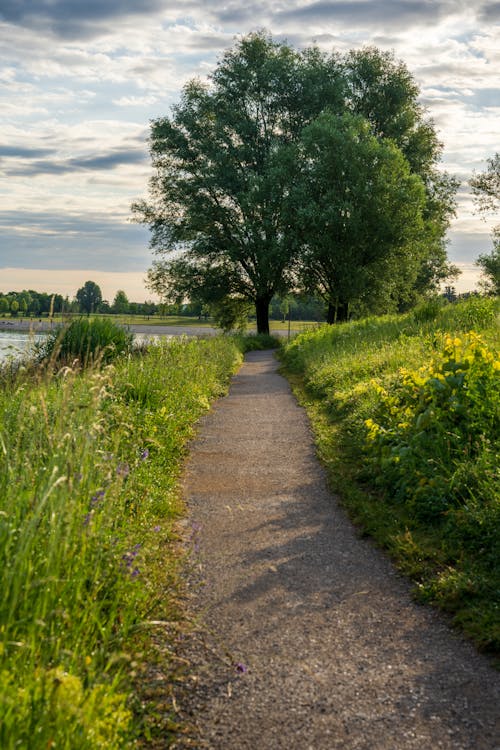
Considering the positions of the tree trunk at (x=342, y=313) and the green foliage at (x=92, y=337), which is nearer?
the green foliage at (x=92, y=337)

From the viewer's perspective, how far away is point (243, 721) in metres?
3.28

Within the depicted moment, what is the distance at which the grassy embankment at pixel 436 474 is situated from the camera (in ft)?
15.6


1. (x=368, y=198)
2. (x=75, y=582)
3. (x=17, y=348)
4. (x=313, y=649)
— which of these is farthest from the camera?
(x=368, y=198)

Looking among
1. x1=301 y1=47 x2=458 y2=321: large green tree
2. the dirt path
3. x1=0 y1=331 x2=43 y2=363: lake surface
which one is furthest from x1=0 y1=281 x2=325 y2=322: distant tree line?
x1=301 y1=47 x2=458 y2=321: large green tree

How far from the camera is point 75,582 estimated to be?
3.51 metres

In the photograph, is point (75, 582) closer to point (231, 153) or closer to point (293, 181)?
point (293, 181)

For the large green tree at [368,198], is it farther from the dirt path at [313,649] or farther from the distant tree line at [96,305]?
the dirt path at [313,649]

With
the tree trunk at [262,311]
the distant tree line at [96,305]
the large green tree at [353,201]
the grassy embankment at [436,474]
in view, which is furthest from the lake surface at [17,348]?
the tree trunk at [262,311]

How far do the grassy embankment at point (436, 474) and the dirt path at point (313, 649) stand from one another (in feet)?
0.68

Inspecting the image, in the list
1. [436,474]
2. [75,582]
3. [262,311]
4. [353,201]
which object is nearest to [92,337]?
[436,474]

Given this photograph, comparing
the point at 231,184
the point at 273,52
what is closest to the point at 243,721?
the point at 231,184

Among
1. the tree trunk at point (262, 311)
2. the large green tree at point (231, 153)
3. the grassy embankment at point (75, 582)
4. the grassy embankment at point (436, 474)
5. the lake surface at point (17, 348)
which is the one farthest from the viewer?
the tree trunk at point (262, 311)

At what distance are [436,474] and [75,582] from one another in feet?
12.9

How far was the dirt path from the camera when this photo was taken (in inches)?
128
